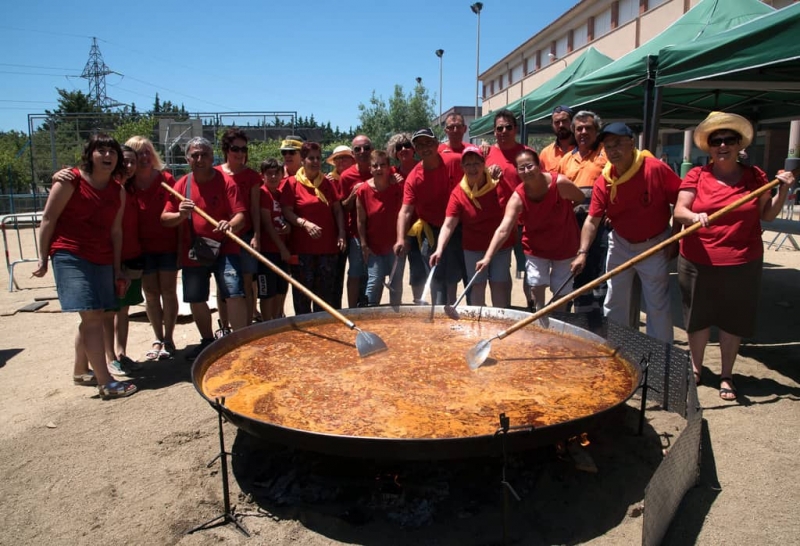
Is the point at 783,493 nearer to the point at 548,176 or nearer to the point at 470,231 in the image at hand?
the point at 548,176

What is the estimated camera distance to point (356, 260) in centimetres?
558

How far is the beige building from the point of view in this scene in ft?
71.3

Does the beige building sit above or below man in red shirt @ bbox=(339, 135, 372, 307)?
above

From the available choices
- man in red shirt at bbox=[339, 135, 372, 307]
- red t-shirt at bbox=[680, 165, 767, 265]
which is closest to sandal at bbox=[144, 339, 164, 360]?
man in red shirt at bbox=[339, 135, 372, 307]

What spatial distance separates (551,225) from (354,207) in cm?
215

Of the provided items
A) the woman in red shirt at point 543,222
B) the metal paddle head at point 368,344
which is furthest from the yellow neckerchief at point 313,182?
the metal paddle head at point 368,344

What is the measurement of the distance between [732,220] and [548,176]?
1.30 m

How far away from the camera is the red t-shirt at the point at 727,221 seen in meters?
3.51

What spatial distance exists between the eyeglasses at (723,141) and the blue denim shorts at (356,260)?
3233 millimetres

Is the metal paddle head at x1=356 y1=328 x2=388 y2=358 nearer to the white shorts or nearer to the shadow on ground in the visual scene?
the shadow on ground

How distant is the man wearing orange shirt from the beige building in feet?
51.1

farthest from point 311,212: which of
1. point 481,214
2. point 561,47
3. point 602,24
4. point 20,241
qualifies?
point 561,47

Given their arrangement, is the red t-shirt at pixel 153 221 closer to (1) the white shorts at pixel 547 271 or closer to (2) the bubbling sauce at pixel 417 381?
(2) the bubbling sauce at pixel 417 381

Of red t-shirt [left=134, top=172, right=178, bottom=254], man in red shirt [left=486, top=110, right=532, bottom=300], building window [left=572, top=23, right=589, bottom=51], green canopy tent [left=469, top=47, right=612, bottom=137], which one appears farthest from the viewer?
building window [left=572, top=23, right=589, bottom=51]
